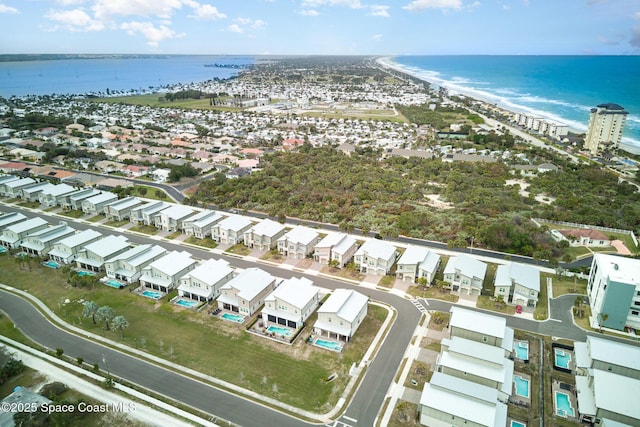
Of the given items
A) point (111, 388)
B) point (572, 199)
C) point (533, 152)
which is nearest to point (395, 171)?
point (572, 199)

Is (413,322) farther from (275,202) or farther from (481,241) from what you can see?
(275,202)

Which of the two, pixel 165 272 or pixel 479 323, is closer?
pixel 479 323

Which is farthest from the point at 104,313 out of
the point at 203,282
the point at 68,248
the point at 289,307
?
the point at 68,248

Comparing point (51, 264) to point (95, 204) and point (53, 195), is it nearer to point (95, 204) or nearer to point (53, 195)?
point (95, 204)

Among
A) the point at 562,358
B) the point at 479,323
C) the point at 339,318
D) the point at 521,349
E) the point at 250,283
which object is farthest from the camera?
the point at 250,283

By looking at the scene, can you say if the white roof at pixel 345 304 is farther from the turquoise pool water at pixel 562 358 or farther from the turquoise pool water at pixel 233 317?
the turquoise pool water at pixel 562 358

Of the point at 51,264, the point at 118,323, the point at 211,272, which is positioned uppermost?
the point at 211,272
